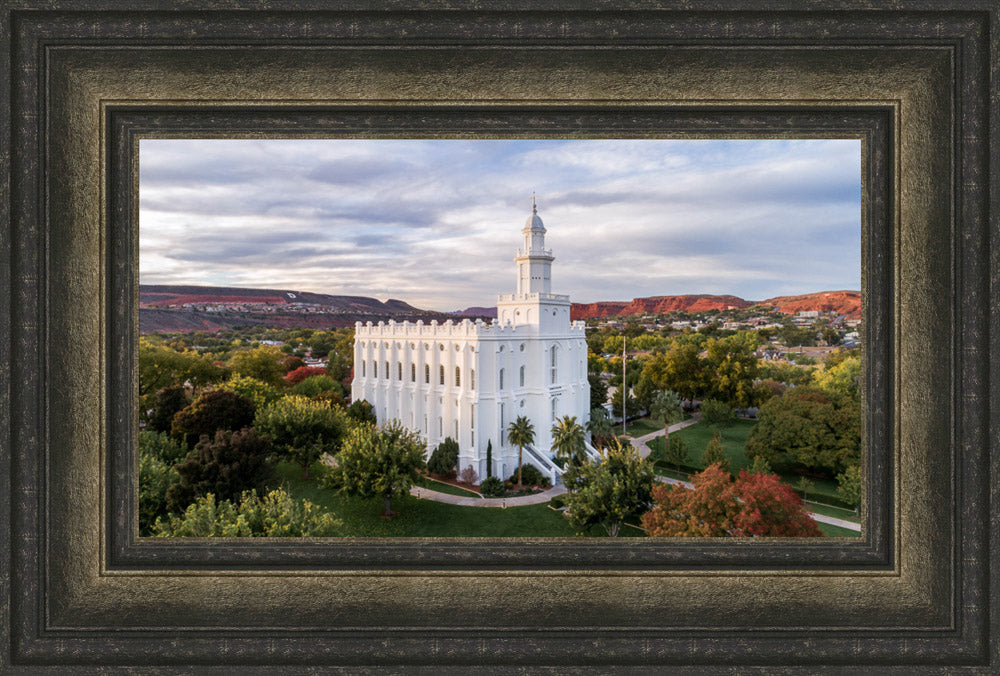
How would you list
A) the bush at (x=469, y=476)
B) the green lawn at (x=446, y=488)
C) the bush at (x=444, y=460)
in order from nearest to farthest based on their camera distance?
the green lawn at (x=446, y=488)
the bush at (x=469, y=476)
the bush at (x=444, y=460)

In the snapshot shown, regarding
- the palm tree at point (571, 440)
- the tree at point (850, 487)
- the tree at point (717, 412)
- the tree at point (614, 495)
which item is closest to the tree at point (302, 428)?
the tree at point (614, 495)

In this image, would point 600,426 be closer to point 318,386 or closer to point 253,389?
point 318,386

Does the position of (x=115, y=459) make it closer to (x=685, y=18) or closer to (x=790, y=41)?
(x=685, y=18)

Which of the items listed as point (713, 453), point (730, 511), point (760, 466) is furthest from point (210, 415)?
point (760, 466)

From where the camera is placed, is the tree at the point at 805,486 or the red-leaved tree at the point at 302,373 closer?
the tree at the point at 805,486

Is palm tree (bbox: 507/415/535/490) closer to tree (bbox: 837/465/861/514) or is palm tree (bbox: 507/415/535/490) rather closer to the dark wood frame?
tree (bbox: 837/465/861/514)

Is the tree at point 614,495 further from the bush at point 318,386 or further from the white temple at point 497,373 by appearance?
the white temple at point 497,373
